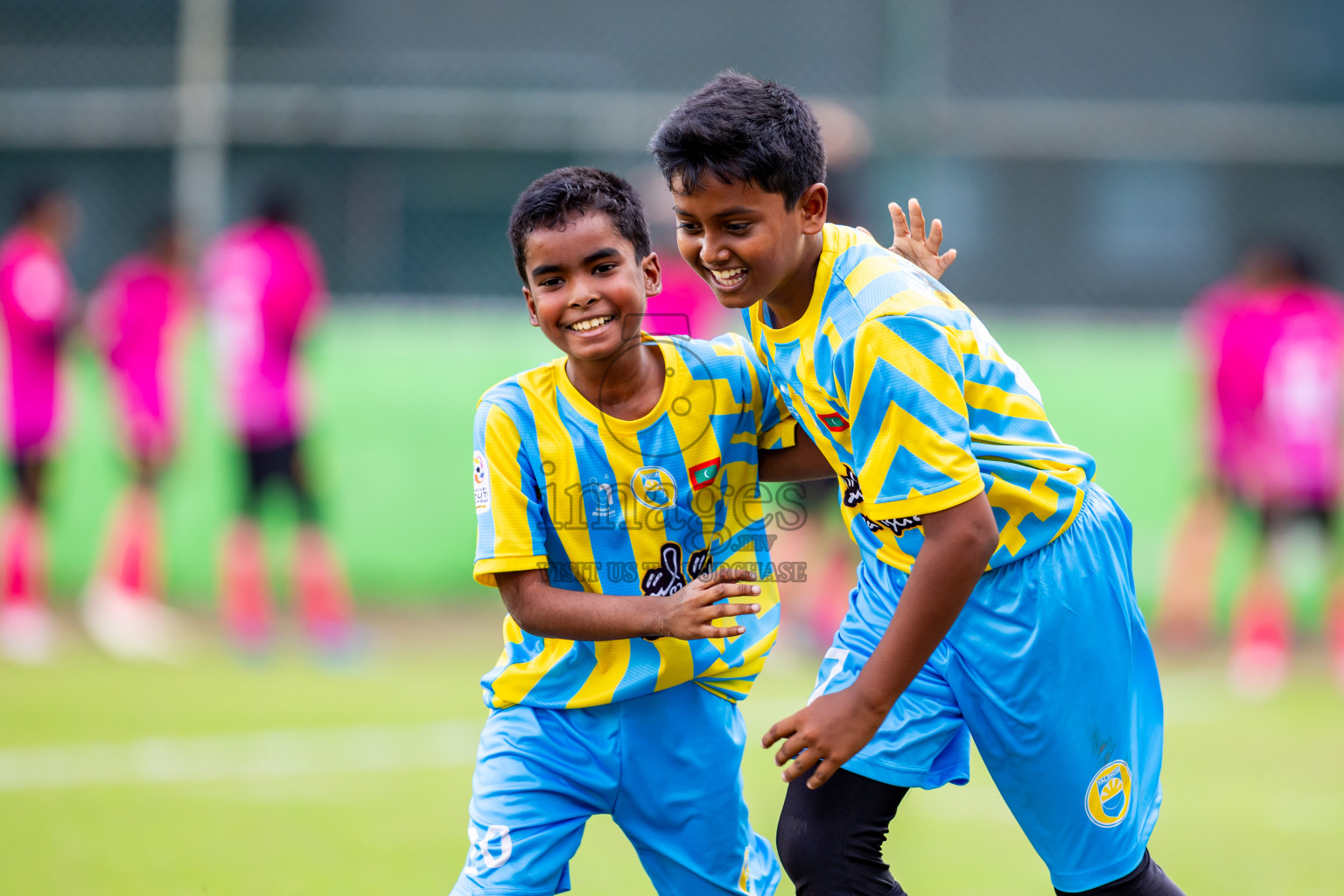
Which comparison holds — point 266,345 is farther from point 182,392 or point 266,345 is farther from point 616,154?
point 616,154

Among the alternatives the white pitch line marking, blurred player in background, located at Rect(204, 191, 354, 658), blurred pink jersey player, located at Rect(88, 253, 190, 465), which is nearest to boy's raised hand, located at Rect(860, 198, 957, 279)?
the white pitch line marking

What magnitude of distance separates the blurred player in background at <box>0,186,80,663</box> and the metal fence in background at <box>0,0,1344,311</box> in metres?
1.69

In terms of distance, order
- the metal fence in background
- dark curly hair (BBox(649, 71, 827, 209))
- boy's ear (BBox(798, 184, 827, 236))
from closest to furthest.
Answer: dark curly hair (BBox(649, 71, 827, 209)) < boy's ear (BBox(798, 184, 827, 236)) < the metal fence in background

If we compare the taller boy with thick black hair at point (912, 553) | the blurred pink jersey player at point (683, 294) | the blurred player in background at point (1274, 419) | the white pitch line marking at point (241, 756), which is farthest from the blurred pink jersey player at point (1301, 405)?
the taller boy with thick black hair at point (912, 553)

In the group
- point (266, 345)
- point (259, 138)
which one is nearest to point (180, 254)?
point (266, 345)

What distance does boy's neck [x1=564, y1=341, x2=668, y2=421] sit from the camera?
2742 mm

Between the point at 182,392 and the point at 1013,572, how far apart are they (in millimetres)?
6852

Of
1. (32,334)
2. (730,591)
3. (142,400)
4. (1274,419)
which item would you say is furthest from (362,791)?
(1274,419)

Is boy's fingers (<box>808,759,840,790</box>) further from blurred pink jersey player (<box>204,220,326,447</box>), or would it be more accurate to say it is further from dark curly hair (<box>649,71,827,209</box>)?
blurred pink jersey player (<box>204,220,326,447</box>)

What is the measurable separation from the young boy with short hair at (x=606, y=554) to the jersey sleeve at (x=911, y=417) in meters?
0.46

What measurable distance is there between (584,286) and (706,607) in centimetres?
62

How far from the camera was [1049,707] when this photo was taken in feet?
8.36

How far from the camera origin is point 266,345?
25.0ft

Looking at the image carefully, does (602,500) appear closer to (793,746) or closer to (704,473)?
(704,473)
